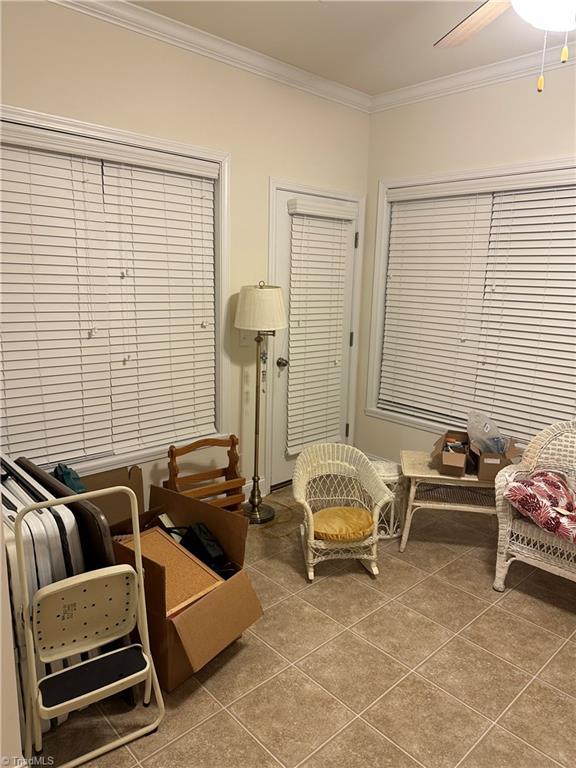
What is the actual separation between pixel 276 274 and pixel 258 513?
1.64 meters

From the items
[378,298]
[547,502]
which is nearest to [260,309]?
[378,298]

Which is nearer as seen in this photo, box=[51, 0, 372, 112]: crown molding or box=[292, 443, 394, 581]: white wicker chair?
box=[51, 0, 372, 112]: crown molding

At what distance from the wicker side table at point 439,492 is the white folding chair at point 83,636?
1.71 metres

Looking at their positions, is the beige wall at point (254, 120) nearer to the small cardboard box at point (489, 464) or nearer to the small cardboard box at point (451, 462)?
the small cardboard box at point (451, 462)

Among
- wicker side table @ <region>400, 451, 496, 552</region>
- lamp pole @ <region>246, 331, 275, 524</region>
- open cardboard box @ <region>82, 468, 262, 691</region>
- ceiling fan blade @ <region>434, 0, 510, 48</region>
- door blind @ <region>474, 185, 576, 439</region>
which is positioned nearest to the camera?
ceiling fan blade @ <region>434, 0, 510, 48</region>

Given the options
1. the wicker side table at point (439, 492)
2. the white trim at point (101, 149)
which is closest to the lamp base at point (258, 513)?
the wicker side table at point (439, 492)

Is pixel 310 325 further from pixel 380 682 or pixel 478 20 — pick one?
pixel 380 682

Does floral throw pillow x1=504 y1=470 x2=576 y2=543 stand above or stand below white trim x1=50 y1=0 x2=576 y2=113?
below

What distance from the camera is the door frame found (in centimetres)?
355

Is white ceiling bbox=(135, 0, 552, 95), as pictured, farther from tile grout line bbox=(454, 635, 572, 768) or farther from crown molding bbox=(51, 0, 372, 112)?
tile grout line bbox=(454, 635, 572, 768)

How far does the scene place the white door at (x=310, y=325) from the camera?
3.73 m

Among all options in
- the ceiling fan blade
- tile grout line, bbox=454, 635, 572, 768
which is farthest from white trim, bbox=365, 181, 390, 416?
tile grout line, bbox=454, 635, 572, 768

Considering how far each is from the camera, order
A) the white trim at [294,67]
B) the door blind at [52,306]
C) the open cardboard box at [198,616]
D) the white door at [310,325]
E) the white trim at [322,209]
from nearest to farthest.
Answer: the open cardboard box at [198,616]
the door blind at [52,306]
the white trim at [294,67]
the white trim at [322,209]
the white door at [310,325]

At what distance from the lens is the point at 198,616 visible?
2062mm
